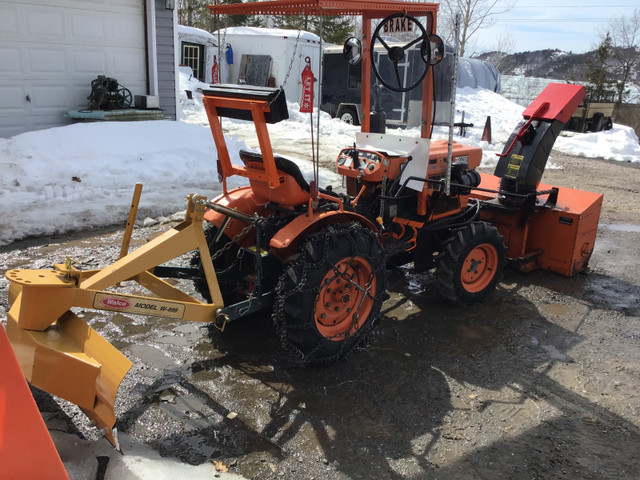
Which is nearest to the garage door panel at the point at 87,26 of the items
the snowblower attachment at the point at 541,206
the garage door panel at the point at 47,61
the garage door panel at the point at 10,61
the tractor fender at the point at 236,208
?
the garage door panel at the point at 47,61

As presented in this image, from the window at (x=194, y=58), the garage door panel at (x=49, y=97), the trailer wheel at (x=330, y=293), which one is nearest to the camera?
the trailer wheel at (x=330, y=293)

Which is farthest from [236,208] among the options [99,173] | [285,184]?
[99,173]

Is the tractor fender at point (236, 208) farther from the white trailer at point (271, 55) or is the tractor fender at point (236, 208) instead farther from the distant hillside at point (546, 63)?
the distant hillside at point (546, 63)

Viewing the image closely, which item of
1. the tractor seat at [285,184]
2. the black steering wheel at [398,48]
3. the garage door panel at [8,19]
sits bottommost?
the tractor seat at [285,184]

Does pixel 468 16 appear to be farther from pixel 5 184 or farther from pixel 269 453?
pixel 269 453

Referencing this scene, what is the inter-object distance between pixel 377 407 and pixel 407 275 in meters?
2.33

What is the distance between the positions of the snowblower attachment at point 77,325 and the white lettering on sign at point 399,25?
2.03 metres

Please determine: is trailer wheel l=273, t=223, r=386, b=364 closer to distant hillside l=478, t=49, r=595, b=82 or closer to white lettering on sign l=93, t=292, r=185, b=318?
white lettering on sign l=93, t=292, r=185, b=318

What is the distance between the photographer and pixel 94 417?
270 centimetres

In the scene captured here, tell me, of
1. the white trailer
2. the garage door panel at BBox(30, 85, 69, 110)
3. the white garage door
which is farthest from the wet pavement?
the white trailer

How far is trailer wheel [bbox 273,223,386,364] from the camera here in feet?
11.0

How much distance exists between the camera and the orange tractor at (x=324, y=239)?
109 inches

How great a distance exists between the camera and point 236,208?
3.93 meters

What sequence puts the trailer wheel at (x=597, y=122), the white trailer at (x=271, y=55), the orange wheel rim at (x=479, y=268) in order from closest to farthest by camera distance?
the orange wheel rim at (x=479, y=268) < the trailer wheel at (x=597, y=122) < the white trailer at (x=271, y=55)
